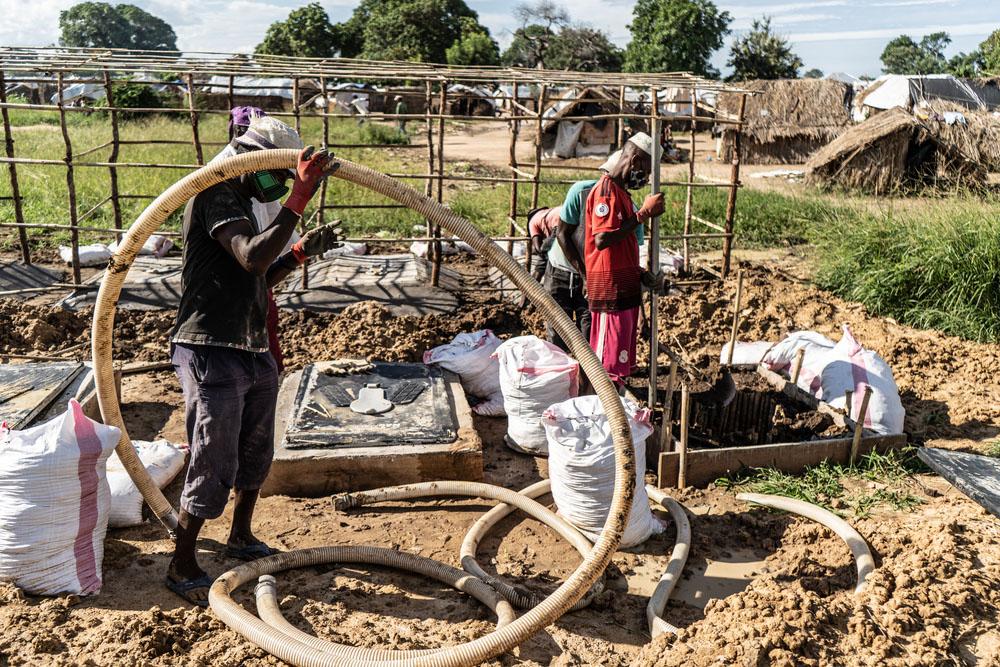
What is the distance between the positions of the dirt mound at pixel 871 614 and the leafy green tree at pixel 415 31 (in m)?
43.0

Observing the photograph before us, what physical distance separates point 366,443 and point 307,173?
199 cm

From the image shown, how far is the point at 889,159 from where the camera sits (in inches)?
602

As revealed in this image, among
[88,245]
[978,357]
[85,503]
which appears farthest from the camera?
Answer: [88,245]

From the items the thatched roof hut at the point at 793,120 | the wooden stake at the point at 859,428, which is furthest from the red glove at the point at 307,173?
the thatched roof hut at the point at 793,120

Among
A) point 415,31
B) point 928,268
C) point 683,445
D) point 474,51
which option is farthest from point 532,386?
point 415,31

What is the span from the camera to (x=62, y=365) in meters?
5.05

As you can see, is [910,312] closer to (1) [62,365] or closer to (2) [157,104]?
(1) [62,365]

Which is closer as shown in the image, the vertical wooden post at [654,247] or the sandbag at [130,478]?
the sandbag at [130,478]

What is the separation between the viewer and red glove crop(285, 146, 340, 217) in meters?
2.80

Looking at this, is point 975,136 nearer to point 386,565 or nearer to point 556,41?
point 386,565

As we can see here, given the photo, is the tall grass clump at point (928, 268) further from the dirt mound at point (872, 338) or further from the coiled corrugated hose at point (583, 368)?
the coiled corrugated hose at point (583, 368)

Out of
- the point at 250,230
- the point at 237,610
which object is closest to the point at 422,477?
the point at 237,610

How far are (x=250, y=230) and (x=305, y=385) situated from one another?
7.42 ft

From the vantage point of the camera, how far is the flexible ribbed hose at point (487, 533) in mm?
3371
